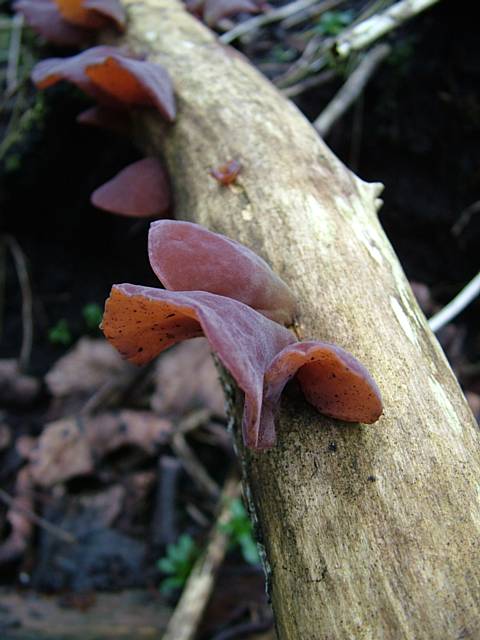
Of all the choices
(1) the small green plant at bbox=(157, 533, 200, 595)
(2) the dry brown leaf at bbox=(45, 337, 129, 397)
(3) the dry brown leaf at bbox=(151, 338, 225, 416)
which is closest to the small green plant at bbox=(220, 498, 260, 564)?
(1) the small green plant at bbox=(157, 533, 200, 595)

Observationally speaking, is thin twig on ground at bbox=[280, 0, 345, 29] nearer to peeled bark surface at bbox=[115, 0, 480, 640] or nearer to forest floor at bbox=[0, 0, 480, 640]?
forest floor at bbox=[0, 0, 480, 640]

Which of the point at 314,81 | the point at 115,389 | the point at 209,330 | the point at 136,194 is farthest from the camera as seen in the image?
the point at 115,389

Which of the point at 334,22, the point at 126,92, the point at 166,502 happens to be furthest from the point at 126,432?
the point at 334,22

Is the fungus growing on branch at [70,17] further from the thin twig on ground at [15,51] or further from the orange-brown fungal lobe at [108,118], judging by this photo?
the thin twig on ground at [15,51]

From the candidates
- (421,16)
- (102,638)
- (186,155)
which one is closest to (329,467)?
(186,155)

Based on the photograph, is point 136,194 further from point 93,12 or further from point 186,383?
point 186,383

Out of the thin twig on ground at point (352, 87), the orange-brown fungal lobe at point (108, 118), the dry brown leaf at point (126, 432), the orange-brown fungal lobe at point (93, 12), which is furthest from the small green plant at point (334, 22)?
the dry brown leaf at point (126, 432)

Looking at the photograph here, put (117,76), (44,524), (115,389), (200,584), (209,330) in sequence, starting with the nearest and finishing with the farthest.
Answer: (209,330)
(117,76)
(200,584)
(44,524)
(115,389)
